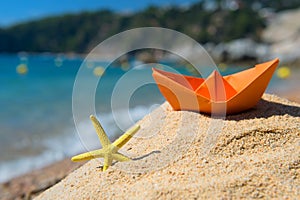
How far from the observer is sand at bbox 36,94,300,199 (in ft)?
5.38

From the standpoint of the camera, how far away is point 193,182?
66.7 inches

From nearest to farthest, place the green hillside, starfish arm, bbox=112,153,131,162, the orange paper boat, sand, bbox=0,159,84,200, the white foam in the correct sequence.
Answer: starfish arm, bbox=112,153,131,162, the orange paper boat, sand, bbox=0,159,84,200, the white foam, the green hillside

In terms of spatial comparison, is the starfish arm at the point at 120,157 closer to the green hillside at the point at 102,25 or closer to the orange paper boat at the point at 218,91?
the orange paper boat at the point at 218,91

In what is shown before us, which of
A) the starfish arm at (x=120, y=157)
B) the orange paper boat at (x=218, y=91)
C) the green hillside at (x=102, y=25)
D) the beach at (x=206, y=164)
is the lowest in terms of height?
the beach at (x=206, y=164)

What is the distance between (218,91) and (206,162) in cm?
64

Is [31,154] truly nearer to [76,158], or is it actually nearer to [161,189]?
[76,158]

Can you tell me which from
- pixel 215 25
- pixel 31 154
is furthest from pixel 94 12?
pixel 31 154

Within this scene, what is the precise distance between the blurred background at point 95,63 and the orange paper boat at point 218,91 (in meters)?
1.09

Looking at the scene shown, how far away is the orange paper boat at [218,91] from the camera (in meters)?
2.25

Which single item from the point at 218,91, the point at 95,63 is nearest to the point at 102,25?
the point at 95,63

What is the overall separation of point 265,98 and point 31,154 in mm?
4430

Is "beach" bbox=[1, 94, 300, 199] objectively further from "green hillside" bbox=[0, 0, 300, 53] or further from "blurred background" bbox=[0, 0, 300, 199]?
"green hillside" bbox=[0, 0, 300, 53]

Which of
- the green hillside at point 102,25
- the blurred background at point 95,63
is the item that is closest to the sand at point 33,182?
the blurred background at point 95,63

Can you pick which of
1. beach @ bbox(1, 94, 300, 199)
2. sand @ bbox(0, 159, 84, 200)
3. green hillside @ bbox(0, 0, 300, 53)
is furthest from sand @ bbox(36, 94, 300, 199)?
green hillside @ bbox(0, 0, 300, 53)
